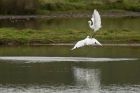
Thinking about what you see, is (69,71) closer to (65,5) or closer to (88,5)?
(65,5)

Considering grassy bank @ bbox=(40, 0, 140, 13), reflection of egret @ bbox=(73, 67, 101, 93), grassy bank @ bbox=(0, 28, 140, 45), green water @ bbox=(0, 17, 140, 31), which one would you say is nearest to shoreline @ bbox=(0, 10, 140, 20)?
grassy bank @ bbox=(40, 0, 140, 13)

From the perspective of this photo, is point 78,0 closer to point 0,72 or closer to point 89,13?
point 89,13

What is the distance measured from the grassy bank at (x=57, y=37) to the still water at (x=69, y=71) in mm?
4195

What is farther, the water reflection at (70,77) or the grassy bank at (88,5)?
the grassy bank at (88,5)

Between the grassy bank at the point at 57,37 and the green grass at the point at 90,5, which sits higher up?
the grassy bank at the point at 57,37

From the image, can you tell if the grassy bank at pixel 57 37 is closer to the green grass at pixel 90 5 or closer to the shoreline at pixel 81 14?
the shoreline at pixel 81 14

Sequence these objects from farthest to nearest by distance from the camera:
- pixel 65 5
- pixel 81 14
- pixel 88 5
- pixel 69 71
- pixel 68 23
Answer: pixel 88 5
pixel 65 5
pixel 81 14
pixel 68 23
pixel 69 71

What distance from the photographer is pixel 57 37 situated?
50.2 meters

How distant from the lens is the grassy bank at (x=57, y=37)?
48469 millimetres

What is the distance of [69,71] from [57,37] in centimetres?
1648

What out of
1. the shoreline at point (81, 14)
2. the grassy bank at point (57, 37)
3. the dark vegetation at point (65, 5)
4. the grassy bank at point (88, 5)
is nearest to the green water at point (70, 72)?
the grassy bank at point (57, 37)

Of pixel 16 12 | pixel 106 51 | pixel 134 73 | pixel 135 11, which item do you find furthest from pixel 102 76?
pixel 135 11

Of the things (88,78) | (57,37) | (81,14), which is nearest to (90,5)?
(81,14)

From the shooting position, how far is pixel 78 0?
8544 cm
